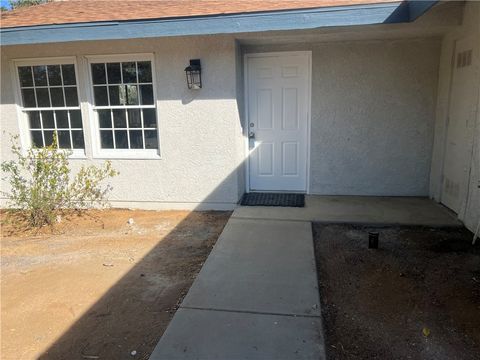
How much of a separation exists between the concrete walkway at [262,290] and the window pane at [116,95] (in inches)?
111

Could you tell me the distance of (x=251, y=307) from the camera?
309 centimetres

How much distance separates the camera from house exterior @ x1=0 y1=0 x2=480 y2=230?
5.52 metres

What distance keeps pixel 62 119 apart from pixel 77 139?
45cm

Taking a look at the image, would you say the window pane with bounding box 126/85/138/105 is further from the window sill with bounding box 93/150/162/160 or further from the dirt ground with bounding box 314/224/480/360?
the dirt ground with bounding box 314/224/480/360

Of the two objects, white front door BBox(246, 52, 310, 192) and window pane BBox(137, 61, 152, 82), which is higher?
window pane BBox(137, 61, 152, 82)

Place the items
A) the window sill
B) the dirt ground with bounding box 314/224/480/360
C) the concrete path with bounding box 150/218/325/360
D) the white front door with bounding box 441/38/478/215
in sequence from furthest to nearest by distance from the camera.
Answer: the window sill, the white front door with bounding box 441/38/478/215, the dirt ground with bounding box 314/224/480/360, the concrete path with bounding box 150/218/325/360

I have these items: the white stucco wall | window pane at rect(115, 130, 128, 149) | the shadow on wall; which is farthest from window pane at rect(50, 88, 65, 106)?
the shadow on wall

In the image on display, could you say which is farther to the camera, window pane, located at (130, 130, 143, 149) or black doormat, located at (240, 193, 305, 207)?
window pane, located at (130, 130, 143, 149)

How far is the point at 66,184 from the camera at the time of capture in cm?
634

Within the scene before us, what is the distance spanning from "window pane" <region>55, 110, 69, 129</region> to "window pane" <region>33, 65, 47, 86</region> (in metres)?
0.57

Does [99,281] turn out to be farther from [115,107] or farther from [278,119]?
[278,119]

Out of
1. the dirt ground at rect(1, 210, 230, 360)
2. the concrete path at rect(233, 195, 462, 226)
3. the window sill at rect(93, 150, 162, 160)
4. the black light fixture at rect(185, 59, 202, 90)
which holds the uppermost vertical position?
the black light fixture at rect(185, 59, 202, 90)

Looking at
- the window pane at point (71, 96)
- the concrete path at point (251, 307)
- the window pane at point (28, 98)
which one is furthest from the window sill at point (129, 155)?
the concrete path at point (251, 307)

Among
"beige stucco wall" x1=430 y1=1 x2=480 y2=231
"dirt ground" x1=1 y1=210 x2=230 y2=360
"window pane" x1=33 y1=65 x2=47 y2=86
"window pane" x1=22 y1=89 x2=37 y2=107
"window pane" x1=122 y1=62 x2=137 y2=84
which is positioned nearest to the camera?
"dirt ground" x1=1 y1=210 x2=230 y2=360
